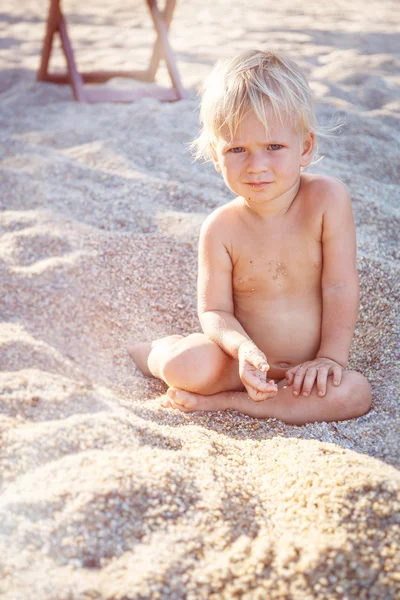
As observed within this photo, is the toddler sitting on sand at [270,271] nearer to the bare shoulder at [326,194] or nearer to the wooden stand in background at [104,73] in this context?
the bare shoulder at [326,194]

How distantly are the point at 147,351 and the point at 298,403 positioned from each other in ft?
1.84

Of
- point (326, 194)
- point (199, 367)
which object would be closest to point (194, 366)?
point (199, 367)

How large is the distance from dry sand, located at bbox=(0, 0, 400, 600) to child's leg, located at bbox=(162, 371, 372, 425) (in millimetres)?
38

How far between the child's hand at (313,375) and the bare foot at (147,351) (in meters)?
0.43

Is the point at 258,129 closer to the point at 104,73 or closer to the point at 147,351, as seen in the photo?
the point at 147,351

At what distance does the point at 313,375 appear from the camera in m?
1.83

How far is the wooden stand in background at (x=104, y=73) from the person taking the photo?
13.9ft

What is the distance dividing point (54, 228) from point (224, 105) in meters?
1.09

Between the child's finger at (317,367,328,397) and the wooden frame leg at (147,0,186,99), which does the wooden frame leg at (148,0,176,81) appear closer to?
the wooden frame leg at (147,0,186,99)

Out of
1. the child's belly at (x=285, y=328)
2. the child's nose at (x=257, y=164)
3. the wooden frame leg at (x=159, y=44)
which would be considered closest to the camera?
the child's nose at (x=257, y=164)

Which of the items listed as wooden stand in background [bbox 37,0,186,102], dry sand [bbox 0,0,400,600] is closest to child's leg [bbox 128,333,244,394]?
dry sand [bbox 0,0,400,600]

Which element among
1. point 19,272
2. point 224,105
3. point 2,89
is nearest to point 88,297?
point 19,272

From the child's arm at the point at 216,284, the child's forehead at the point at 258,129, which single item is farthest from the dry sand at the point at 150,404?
the child's forehead at the point at 258,129

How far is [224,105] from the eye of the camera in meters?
1.83
